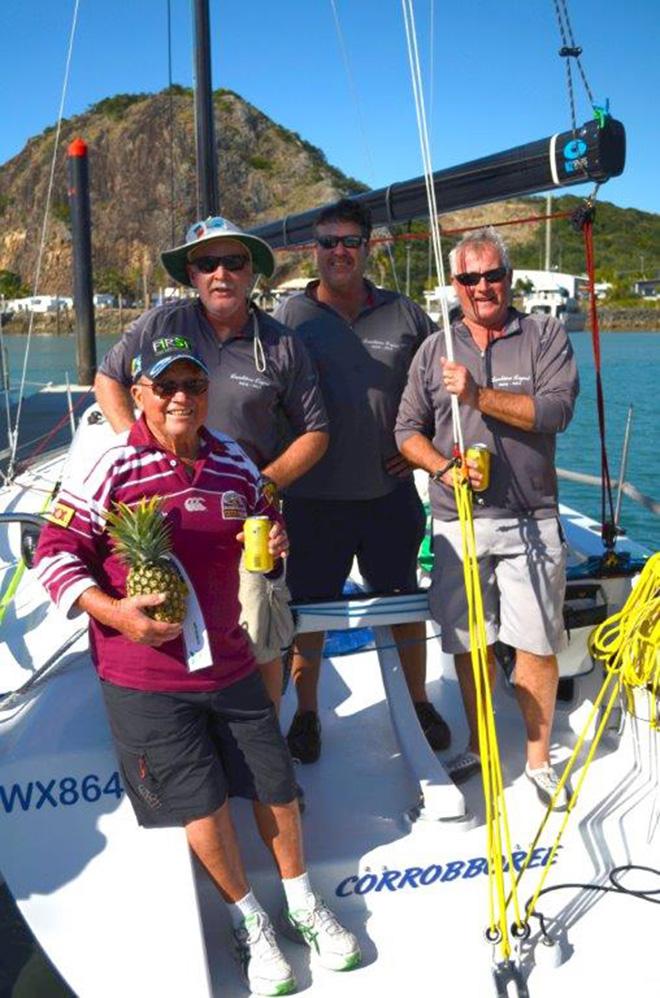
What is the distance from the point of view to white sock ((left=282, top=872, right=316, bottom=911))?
2.38 metres

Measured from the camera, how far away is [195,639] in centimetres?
222

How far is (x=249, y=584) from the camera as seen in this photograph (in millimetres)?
2389

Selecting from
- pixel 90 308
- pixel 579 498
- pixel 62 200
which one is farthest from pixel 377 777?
pixel 62 200

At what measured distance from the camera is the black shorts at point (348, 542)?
10.8 feet

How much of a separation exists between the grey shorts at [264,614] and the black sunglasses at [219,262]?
3.19 ft

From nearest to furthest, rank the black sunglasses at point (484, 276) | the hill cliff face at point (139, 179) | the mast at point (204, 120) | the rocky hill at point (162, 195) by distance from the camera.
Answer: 1. the black sunglasses at point (484, 276)
2. the mast at point (204, 120)
3. the rocky hill at point (162, 195)
4. the hill cliff face at point (139, 179)

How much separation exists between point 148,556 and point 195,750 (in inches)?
20.1

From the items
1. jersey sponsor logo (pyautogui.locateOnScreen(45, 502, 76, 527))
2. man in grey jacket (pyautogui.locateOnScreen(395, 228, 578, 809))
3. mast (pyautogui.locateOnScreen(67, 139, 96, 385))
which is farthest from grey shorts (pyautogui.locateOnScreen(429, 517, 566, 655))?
mast (pyautogui.locateOnScreen(67, 139, 96, 385))

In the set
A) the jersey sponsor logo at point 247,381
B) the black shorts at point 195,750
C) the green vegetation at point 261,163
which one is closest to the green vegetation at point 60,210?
the green vegetation at point 261,163

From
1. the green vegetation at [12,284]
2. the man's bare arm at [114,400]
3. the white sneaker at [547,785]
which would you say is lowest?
the white sneaker at [547,785]

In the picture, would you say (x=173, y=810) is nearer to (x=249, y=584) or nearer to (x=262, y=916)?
(x=262, y=916)

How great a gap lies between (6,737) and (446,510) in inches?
57.3

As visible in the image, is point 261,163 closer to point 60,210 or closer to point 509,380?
point 60,210

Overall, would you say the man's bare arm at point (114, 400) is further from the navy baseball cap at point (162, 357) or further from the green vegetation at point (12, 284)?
the green vegetation at point (12, 284)
